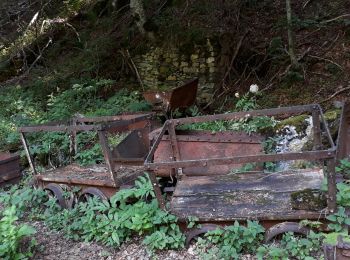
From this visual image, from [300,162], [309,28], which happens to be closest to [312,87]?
[309,28]

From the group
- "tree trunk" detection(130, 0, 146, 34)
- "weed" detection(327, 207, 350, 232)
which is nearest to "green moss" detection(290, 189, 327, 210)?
"weed" detection(327, 207, 350, 232)

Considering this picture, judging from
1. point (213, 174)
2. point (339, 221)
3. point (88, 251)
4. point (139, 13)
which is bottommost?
point (88, 251)

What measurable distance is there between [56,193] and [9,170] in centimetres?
176

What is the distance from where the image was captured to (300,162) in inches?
202

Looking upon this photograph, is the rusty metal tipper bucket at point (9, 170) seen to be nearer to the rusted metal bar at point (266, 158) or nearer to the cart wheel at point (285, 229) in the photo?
the rusted metal bar at point (266, 158)

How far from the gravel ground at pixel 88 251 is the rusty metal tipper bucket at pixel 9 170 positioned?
2.27 meters

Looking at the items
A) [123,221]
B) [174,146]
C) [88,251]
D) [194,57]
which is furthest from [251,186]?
[194,57]

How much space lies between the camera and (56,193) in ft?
17.9

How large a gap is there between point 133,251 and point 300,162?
8.48 ft

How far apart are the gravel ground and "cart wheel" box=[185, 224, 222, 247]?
0.30ft

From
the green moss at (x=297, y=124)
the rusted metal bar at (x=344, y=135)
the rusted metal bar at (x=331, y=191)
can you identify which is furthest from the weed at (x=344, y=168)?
Answer: the green moss at (x=297, y=124)

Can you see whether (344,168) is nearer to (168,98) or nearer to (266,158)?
(266,158)

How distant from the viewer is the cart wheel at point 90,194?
5015 millimetres

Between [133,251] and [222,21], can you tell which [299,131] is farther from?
[222,21]
